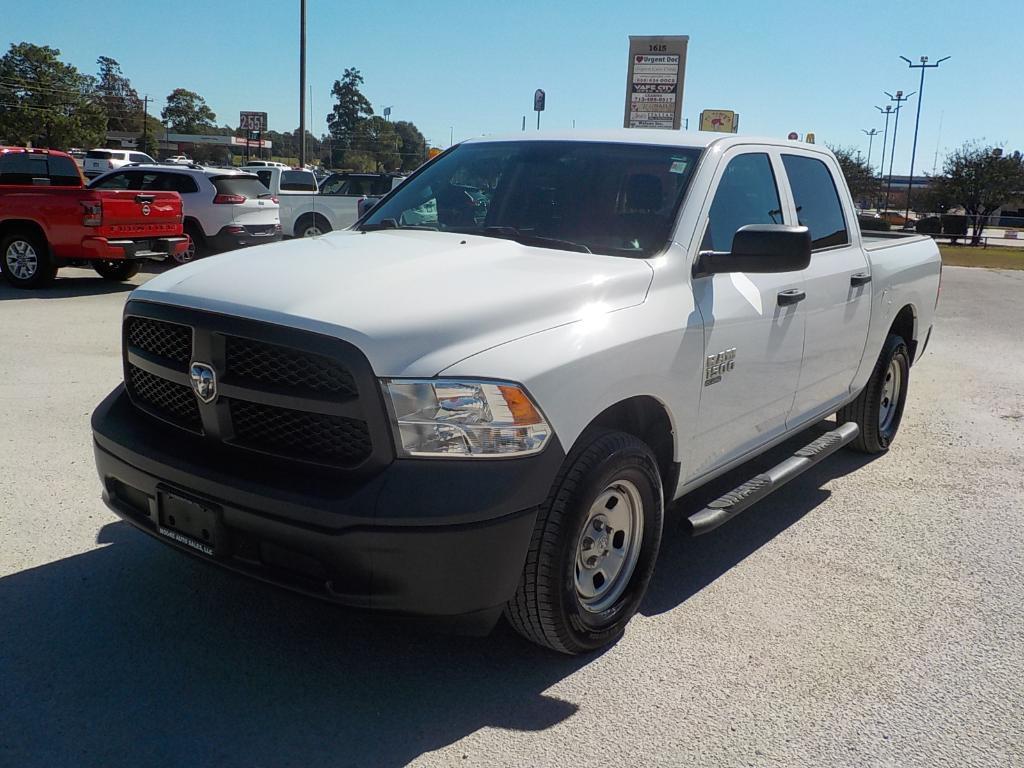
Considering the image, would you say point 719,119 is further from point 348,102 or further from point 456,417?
point 348,102

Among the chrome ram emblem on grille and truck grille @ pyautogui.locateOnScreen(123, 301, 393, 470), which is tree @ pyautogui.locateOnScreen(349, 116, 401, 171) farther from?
the chrome ram emblem on grille

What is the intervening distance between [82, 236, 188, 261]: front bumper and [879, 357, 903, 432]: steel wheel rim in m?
9.60

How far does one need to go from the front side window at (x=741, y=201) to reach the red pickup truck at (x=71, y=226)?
9798 mm

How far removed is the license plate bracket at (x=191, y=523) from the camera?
296cm

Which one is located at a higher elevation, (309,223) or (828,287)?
(828,287)

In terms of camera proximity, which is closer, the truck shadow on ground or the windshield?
the truck shadow on ground

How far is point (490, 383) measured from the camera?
2832mm

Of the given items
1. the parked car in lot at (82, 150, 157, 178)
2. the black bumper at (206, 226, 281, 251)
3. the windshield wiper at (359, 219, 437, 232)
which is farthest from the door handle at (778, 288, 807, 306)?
the parked car in lot at (82, 150, 157, 178)

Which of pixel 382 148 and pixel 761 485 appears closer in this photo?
pixel 761 485

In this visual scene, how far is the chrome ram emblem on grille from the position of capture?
10.00ft

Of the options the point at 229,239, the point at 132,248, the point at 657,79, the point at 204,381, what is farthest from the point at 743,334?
the point at 657,79

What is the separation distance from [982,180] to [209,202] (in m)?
41.4

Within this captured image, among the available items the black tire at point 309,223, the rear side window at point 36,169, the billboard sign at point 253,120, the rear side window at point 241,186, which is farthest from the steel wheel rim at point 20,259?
the billboard sign at point 253,120

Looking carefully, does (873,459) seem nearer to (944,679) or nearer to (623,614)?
(944,679)
